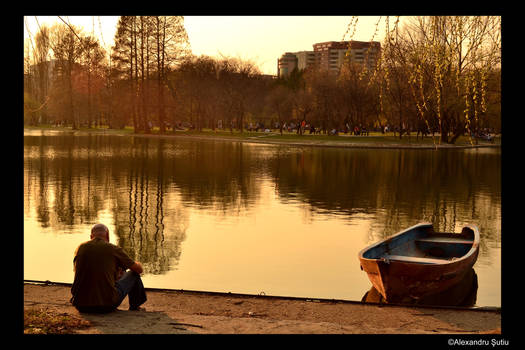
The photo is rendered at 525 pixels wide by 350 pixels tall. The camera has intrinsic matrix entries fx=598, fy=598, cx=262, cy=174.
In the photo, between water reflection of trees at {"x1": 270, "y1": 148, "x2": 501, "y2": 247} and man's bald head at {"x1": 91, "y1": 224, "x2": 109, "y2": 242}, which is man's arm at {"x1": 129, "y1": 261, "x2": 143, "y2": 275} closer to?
man's bald head at {"x1": 91, "y1": 224, "x2": 109, "y2": 242}

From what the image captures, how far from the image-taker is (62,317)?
7.41 m

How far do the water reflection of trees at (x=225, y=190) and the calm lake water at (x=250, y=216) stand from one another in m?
0.06

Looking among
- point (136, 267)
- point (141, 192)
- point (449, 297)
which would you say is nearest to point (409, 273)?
point (449, 297)

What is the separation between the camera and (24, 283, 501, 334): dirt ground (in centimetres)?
742

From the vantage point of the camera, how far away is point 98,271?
7.79 m

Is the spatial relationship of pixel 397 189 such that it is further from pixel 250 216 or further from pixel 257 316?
pixel 257 316

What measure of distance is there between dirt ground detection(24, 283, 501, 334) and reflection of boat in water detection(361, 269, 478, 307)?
1.59m

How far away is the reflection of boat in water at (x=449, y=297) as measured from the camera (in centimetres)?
1132

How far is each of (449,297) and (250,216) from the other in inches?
391

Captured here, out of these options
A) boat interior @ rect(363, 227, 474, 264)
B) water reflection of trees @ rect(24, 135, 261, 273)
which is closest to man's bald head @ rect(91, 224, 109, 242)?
water reflection of trees @ rect(24, 135, 261, 273)

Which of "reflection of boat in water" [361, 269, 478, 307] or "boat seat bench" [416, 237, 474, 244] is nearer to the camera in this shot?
"reflection of boat in water" [361, 269, 478, 307]

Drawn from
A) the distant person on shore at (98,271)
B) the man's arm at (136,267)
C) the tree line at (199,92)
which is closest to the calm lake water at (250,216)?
the man's arm at (136,267)
